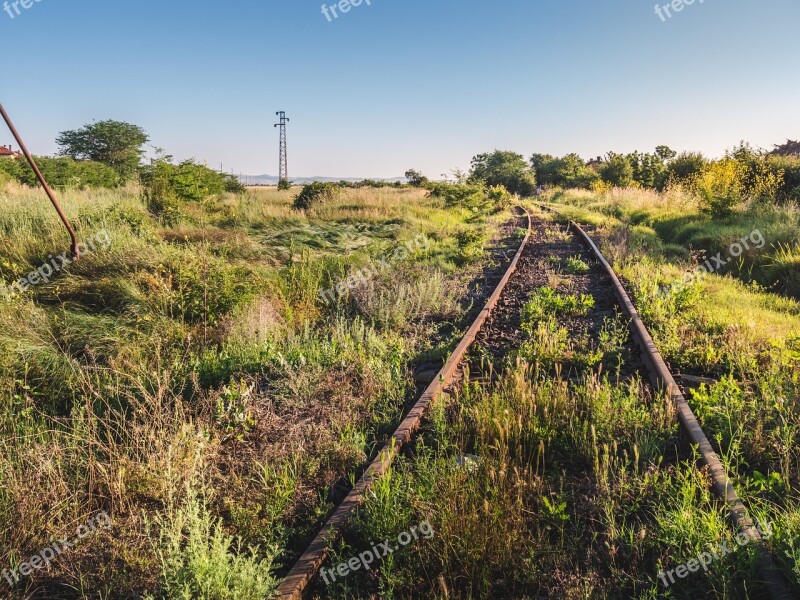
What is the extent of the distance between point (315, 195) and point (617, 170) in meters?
29.6

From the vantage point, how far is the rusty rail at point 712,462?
2.00 m

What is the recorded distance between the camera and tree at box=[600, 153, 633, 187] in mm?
37781

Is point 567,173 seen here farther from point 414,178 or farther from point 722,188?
point 722,188

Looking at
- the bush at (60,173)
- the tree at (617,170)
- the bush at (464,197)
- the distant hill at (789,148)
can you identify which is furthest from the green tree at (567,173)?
the bush at (60,173)

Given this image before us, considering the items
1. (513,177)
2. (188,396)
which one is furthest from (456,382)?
(513,177)

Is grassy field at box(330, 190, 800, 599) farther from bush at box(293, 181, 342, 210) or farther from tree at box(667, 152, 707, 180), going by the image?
tree at box(667, 152, 707, 180)

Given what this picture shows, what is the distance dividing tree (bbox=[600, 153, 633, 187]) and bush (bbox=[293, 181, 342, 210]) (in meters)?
26.4

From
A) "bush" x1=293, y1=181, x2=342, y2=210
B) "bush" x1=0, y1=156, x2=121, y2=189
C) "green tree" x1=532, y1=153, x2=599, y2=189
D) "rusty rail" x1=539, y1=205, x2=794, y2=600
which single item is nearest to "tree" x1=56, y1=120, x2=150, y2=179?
"bush" x1=0, y1=156, x2=121, y2=189

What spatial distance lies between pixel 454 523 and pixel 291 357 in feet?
8.65

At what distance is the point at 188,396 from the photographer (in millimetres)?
4059

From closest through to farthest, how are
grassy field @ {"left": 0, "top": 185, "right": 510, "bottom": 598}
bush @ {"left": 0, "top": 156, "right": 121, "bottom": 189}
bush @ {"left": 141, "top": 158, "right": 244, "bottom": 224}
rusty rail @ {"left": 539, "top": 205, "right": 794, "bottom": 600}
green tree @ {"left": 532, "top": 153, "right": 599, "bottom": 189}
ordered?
rusty rail @ {"left": 539, "top": 205, "right": 794, "bottom": 600}, grassy field @ {"left": 0, "top": 185, "right": 510, "bottom": 598}, bush @ {"left": 141, "top": 158, "right": 244, "bottom": 224}, bush @ {"left": 0, "top": 156, "right": 121, "bottom": 189}, green tree @ {"left": 532, "top": 153, "right": 599, "bottom": 189}

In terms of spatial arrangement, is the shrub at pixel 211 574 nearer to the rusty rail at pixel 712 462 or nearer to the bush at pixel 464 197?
the rusty rail at pixel 712 462

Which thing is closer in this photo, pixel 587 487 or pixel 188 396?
pixel 587 487

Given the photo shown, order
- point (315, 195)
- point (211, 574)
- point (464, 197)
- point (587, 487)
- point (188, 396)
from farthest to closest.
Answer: point (464, 197)
point (315, 195)
point (188, 396)
point (587, 487)
point (211, 574)
